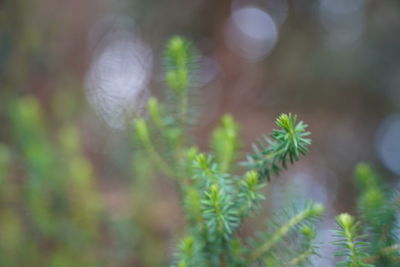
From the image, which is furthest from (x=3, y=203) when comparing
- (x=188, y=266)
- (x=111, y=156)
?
(x=188, y=266)

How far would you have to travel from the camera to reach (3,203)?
4.49ft

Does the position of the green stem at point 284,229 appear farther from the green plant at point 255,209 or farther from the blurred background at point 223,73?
the blurred background at point 223,73

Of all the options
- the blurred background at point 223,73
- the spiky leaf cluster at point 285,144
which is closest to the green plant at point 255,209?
the spiky leaf cluster at point 285,144

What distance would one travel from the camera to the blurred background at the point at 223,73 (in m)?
1.85

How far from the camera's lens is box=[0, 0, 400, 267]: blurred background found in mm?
1846

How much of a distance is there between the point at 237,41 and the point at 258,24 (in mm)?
213

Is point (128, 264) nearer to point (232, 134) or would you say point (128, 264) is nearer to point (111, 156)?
point (111, 156)

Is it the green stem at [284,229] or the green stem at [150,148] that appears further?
the green stem at [150,148]

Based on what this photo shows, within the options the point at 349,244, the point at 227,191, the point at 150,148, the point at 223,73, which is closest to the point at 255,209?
the point at 227,191

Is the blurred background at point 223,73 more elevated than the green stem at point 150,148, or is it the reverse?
the blurred background at point 223,73

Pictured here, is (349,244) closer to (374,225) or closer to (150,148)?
(374,225)

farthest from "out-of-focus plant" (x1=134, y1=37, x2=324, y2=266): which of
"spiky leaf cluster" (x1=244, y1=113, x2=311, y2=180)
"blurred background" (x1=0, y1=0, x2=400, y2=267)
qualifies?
"blurred background" (x1=0, y1=0, x2=400, y2=267)

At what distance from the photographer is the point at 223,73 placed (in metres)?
2.55

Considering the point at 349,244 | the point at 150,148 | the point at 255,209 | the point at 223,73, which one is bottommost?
the point at 349,244
